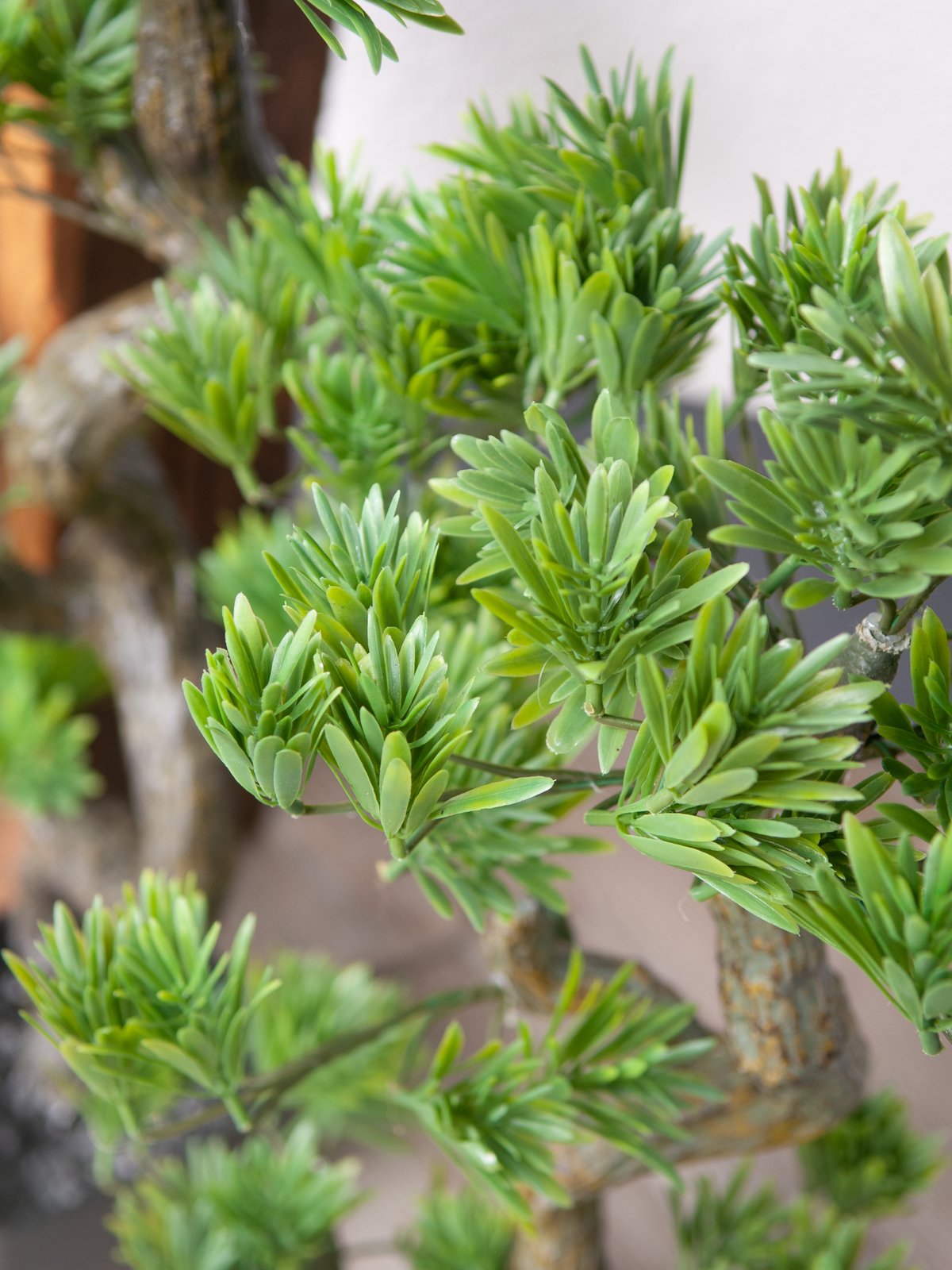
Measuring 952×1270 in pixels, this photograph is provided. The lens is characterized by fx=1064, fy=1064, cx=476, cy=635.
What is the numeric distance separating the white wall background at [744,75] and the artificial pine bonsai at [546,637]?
0.02m

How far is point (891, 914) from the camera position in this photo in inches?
9.5

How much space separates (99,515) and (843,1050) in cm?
65

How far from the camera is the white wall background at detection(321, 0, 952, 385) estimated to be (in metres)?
0.36

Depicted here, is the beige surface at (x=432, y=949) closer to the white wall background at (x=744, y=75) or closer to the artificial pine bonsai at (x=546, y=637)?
the artificial pine bonsai at (x=546, y=637)

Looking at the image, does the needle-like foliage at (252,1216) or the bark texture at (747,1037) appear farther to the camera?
the needle-like foliage at (252,1216)

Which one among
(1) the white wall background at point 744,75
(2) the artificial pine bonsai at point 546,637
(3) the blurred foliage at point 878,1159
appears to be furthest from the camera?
(3) the blurred foliage at point 878,1159

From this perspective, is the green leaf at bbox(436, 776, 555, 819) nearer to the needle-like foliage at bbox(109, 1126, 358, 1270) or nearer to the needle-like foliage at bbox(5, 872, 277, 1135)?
the needle-like foliage at bbox(5, 872, 277, 1135)

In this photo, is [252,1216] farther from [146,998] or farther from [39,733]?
[39,733]

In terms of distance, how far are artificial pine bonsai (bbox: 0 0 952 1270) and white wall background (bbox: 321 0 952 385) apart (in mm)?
A: 24

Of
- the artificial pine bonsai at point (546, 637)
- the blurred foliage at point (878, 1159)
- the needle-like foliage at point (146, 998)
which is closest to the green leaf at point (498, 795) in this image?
the artificial pine bonsai at point (546, 637)

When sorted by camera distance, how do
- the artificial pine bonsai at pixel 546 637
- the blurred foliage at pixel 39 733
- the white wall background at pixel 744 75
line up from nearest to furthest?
the artificial pine bonsai at pixel 546 637, the white wall background at pixel 744 75, the blurred foliage at pixel 39 733

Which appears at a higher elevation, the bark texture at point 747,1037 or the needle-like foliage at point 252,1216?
the bark texture at point 747,1037

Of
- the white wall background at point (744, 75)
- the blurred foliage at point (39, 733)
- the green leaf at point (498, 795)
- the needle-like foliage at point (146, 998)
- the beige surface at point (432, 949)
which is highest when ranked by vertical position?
the white wall background at point (744, 75)

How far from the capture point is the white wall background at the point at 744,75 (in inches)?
14.3
